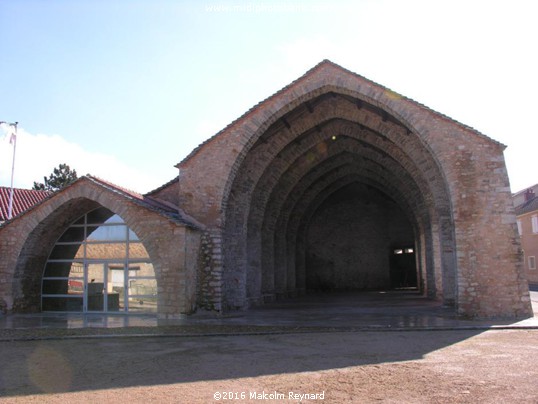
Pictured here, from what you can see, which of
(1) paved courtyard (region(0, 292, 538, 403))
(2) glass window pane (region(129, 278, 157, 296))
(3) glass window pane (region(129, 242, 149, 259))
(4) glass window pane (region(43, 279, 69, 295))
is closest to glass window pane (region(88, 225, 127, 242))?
(3) glass window pane (region(129, 242, 149, 259))

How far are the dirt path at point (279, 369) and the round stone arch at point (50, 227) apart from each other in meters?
5.05

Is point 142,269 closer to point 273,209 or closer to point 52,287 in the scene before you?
point 52,287

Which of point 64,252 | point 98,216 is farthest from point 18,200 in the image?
point 98,216

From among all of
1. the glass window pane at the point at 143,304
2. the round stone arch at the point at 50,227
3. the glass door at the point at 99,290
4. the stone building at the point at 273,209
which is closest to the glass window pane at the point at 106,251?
the stone building at the point at 273,209

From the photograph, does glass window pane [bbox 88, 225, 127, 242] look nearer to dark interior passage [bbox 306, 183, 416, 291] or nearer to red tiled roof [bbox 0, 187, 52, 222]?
red tiled roof [bbox 0, 187, 52, 222]

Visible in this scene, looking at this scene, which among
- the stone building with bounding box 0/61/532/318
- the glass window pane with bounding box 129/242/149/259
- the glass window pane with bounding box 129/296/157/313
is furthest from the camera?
the glass window pane with bounding box 129/242/149/259

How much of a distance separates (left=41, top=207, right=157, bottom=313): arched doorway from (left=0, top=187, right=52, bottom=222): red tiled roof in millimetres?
11049

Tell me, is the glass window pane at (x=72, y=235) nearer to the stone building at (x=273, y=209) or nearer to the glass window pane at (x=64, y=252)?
the stone building at (x=273, y=209)

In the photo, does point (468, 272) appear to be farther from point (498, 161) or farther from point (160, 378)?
point (160, 378)

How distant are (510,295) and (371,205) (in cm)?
1752

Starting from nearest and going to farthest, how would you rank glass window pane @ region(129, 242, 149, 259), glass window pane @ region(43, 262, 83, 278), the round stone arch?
the round stone arch, glass window pane @ region(129, 242, 149, 259), glass window pane @ region(43, 262, 83, 278)

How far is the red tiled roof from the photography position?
26.8 metres

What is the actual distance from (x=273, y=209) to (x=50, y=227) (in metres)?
8.75

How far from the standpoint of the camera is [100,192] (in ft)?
48.6
